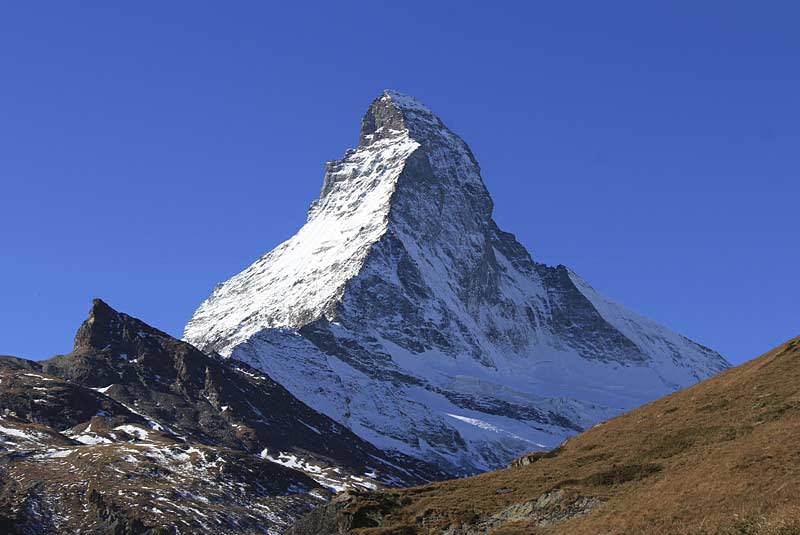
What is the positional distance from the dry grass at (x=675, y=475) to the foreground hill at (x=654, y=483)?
3.9 inches

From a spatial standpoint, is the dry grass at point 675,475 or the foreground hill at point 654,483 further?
the foreground hill at point 654,483

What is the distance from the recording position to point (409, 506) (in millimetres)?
70625

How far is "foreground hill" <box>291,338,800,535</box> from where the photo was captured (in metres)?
50.0

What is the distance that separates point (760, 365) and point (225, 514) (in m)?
122

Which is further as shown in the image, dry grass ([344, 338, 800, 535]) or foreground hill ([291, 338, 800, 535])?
foreground hill ([291, 338, 800, 535])

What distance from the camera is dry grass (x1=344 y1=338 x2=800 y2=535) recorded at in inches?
1948

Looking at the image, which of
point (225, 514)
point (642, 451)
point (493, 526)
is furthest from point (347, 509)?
point (225, 514)

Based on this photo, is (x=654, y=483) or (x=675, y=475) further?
(x=654, y=483)

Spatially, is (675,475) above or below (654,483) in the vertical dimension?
above

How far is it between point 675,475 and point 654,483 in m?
1.17

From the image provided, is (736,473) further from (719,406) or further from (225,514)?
(225,514)

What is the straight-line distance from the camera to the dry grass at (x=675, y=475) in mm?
49469

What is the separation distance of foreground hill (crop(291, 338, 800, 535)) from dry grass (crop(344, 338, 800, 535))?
0.32 ft

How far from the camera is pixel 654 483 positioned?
197 feet
